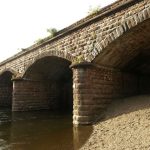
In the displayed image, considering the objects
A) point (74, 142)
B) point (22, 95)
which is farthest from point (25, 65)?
point (74, 142)

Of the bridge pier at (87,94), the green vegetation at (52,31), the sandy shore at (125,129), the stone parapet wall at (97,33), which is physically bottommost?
the sandy shore at (125,129)

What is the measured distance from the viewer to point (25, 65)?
64.2 feet

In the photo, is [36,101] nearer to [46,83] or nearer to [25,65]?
[46,83]

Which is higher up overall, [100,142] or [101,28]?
[101,28]

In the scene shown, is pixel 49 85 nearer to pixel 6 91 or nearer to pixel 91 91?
pixel 6 91

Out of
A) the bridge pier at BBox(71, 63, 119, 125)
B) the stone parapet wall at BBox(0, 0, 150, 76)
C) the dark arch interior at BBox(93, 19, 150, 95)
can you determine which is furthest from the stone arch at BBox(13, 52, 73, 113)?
the bridge pier at BBox(71, 63, 119, 125)

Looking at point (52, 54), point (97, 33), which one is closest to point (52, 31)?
point (52, 54)

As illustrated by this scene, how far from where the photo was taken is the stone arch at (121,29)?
9.71 metres

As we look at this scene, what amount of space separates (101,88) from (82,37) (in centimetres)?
279

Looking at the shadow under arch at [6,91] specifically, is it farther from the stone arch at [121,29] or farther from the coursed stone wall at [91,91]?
the stone arch at [121,29]

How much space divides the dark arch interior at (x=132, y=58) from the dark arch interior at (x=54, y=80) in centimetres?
547

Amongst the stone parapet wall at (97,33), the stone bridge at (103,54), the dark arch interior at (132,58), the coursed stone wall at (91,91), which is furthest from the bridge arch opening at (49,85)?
the coursed stone wall at (91,91)

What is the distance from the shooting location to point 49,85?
858 inches

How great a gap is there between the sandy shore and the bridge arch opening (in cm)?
806
